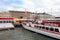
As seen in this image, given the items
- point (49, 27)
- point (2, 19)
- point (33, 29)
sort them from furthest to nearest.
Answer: point (2, 19) → point (33, 29) → point (49, 27)

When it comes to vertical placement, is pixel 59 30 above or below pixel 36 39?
above

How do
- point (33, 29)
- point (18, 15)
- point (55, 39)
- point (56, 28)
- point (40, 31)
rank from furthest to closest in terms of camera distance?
point (18, 15) < point (33, 29) < point (40, 31) < point (56, 28) < point (55, 39)

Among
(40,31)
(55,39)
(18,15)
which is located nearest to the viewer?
(55,39)

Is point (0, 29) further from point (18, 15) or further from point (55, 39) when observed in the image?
point (18, 15)

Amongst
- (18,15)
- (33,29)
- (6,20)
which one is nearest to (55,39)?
(33,29)

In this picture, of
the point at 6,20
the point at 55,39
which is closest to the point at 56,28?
the point at 55,39

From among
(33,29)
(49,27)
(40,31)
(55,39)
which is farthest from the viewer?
(33,29)

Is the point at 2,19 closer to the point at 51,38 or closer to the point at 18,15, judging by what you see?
the point at 51,38

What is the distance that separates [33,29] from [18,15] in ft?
222

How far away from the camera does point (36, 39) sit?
30578 mm

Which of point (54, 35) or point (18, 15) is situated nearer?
point (54, 35)

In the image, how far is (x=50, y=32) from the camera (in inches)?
1275

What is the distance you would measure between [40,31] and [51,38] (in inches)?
288

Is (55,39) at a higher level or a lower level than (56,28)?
lower
